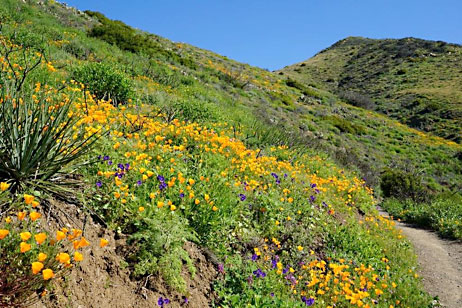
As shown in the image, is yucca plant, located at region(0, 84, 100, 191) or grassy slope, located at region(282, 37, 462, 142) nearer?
yucca plant, located at region(0, 84, 100, 191)

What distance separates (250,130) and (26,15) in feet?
36.6

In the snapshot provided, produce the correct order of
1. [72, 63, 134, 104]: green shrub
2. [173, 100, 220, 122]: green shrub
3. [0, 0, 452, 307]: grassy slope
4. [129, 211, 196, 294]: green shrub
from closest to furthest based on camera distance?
[129, 211, 196, 294]: green shrub < [0, 0, 452, 307]: grassy slope < [72, 63, 134, 104]: green shrub < [173, 100, 220, 122]: green shrub

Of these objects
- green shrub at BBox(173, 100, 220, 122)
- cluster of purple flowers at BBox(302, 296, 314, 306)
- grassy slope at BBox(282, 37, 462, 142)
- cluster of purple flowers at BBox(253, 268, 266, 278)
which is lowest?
cluster of purple flowers at BBox(302, 296, 314, 306)

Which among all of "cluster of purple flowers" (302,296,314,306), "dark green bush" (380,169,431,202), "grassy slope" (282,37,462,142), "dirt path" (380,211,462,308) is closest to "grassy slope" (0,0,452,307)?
"cluster of purple flowers" (302,296,314,306)

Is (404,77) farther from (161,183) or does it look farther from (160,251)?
(160,251)

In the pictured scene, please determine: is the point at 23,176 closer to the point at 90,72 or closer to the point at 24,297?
the point at 24,297

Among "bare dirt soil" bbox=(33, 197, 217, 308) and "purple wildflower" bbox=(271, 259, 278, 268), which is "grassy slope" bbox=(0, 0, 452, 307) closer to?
"purple wildflower" bbox=(271, 259, 278, 268)

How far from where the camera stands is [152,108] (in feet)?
26.1

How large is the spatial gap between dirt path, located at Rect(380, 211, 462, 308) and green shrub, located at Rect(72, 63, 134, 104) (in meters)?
8.19

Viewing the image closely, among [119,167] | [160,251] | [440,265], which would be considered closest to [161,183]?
[119,167]

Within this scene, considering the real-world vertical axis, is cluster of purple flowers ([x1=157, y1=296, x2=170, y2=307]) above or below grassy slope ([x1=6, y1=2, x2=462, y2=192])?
below

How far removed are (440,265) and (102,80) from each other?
31.2 feet

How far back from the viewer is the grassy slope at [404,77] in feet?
105

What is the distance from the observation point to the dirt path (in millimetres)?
6184
